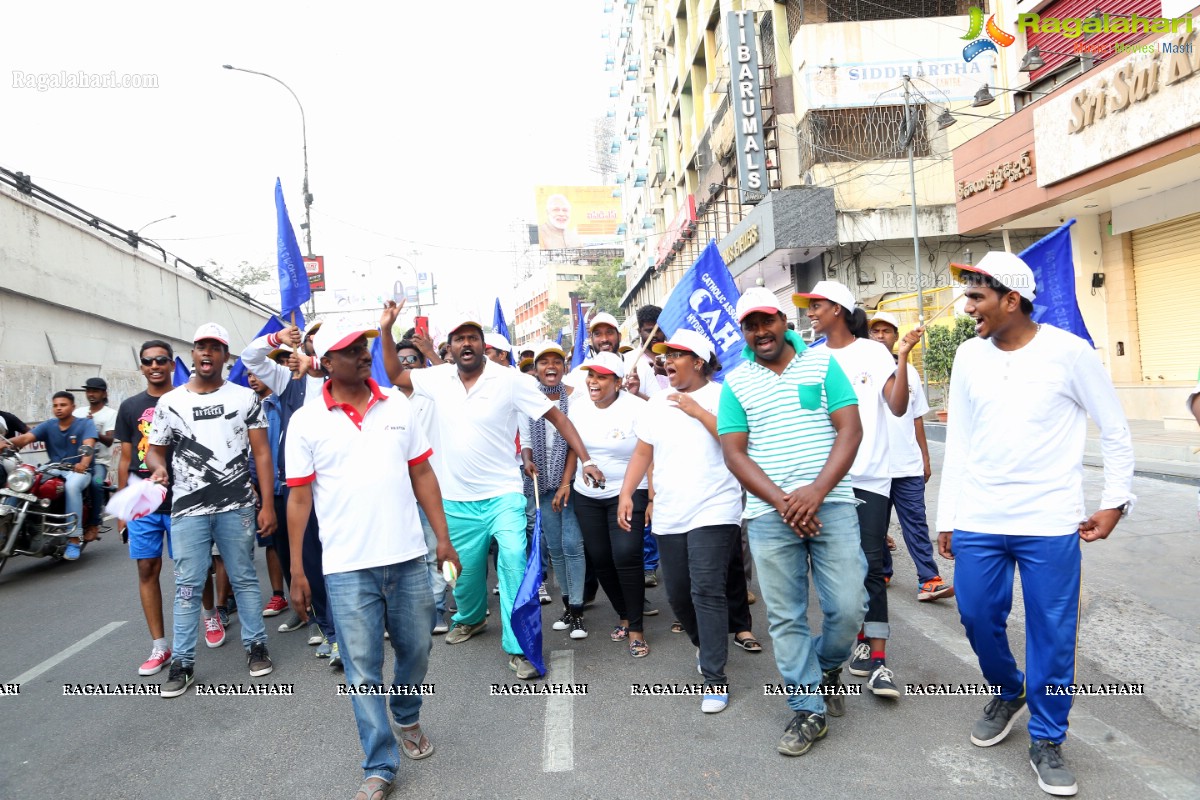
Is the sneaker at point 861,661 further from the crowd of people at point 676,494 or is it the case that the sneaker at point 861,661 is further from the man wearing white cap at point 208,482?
the man wearing white cap at point 208,482

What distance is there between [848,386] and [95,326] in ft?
53.8

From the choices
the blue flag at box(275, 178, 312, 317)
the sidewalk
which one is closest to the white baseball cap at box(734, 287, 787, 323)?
the blue flag at box(275, 178, 312, 317)

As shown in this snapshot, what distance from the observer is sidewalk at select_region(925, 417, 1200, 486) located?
9.18m

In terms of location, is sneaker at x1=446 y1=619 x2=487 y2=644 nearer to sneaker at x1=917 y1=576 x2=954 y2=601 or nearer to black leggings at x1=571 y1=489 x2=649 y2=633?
black leggings at x1=571 y1=489 x2=649 y2=633

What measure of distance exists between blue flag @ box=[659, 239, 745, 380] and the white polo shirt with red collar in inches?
126

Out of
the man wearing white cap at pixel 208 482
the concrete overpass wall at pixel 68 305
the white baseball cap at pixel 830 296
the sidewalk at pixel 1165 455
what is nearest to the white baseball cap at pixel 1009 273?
the white baseball cap at pixel 830 296

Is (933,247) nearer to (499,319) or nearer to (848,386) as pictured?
(499,319)

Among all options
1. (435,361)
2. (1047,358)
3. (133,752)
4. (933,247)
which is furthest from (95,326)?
(933,247)

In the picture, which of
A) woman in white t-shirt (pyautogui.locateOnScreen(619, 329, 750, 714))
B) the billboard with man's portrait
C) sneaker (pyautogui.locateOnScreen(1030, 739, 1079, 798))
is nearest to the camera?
sneaker (pyautogui.locateOnScreen(1030, 739, 1079, 798))

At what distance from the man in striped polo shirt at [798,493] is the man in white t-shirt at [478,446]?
1607mm

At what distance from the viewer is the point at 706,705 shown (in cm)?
405

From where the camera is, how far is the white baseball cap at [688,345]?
4379mm

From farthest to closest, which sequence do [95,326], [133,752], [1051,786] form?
[95,326] → [133,752] → [1051,786]

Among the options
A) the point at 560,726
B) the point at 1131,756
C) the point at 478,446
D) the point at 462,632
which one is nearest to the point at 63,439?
the point at 462,632
